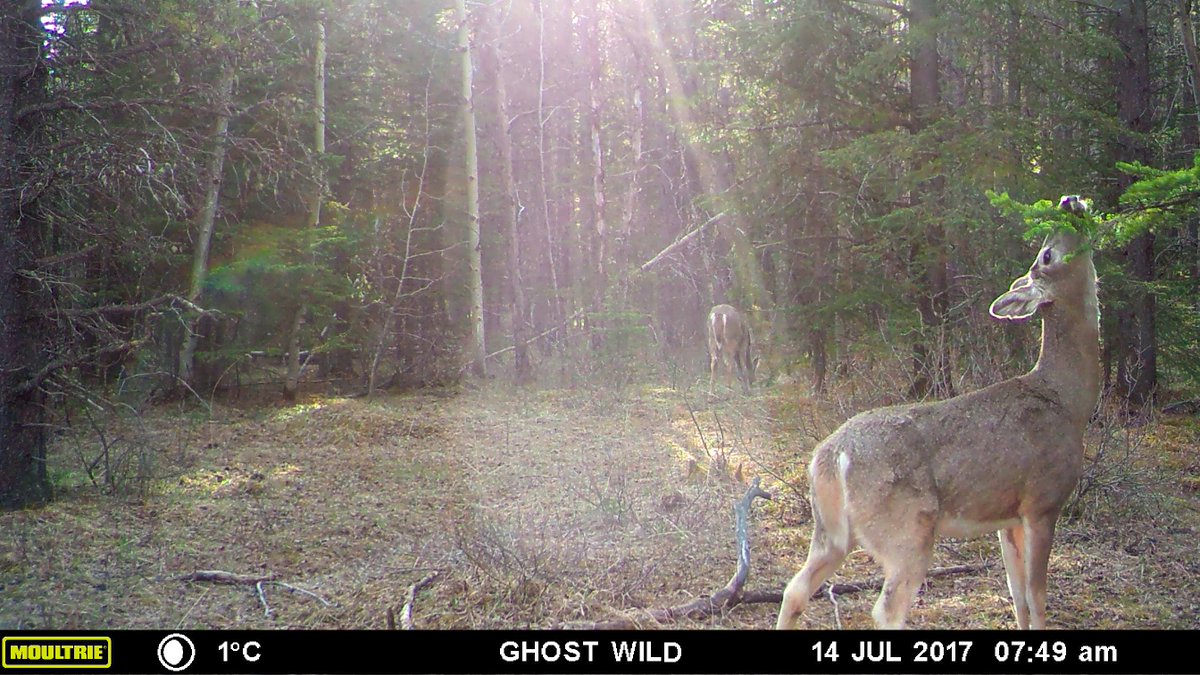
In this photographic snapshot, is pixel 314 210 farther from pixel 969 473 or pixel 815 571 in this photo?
pixel 969 473

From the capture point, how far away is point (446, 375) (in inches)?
744

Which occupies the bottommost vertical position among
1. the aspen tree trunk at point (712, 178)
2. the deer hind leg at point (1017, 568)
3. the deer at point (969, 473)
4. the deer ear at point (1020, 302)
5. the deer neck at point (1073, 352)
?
the deer hind leg at point (1017, 568)

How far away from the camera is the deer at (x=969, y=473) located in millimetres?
4566

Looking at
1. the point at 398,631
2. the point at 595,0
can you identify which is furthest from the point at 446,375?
the point at 398,631

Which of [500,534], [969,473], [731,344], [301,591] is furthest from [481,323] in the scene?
[969,473]

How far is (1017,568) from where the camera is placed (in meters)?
5.17

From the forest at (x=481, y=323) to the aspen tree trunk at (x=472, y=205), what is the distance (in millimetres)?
102

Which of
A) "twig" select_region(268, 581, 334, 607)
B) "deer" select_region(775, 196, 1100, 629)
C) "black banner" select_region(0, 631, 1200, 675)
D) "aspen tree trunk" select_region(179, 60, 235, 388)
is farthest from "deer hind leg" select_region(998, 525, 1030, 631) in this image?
"aspen tree trunk" select_region(179, 60, 235, 388)

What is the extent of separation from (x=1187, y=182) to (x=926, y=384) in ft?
17.0

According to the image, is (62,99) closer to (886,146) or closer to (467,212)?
(886,146)

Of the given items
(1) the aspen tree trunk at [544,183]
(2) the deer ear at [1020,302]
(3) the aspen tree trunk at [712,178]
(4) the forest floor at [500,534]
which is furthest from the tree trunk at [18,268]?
(1) the aspen tree trunk at [544,183]

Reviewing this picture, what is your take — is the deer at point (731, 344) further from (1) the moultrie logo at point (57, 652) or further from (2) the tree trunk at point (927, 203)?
(1) the moultrie logo at point (57, 652)

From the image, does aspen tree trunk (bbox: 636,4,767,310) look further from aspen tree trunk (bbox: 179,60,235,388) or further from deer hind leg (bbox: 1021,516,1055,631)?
deer hind leg (bbox: 1021,516,1055,631)

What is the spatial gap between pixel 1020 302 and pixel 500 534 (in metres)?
3.66
